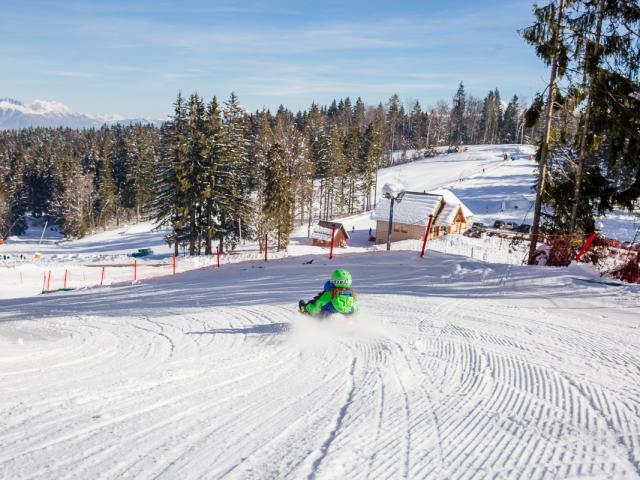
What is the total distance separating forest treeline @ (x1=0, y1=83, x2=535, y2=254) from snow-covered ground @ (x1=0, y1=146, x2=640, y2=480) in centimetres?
2458

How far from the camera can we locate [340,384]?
523 centimetres

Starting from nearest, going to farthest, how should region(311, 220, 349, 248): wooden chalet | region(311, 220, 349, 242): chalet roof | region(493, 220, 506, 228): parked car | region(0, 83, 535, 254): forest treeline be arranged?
region(0, 83, 535, 254): forest treeline, region(311, 220, 349, 248): wooden chalet, region(311, 220, 349, 242): chalet roof, region(493, 220, 506, 228): parked car

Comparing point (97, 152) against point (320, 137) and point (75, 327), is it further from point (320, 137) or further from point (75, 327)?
point (75, 327)

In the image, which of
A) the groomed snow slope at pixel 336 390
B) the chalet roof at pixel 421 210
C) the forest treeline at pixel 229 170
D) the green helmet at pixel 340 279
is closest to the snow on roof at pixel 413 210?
the chalet roof at pixel 421 210

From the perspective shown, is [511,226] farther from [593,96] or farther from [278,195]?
[593,96]

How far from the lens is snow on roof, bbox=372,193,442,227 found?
44322 millimetres

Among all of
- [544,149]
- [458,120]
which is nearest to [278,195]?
[544,149]

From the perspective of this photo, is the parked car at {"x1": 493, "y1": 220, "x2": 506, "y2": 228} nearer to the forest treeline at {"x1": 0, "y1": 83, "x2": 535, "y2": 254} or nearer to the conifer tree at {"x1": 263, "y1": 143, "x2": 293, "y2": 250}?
the forest treeline at {"x1": 0, "y1": 83, "x2": 535, "y2": 254}

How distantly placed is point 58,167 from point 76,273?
5950 cm

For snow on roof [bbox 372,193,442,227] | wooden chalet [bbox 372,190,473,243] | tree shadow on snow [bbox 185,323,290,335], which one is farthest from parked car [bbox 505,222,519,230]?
tree shadow on snow [bbox 185,323,290,335]

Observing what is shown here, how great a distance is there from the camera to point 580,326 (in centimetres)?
770

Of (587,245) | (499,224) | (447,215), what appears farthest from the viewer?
(499,224)

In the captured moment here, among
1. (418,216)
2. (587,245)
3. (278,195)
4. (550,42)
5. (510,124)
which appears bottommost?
(587,245)

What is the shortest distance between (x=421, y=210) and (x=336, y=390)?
41.7 m
